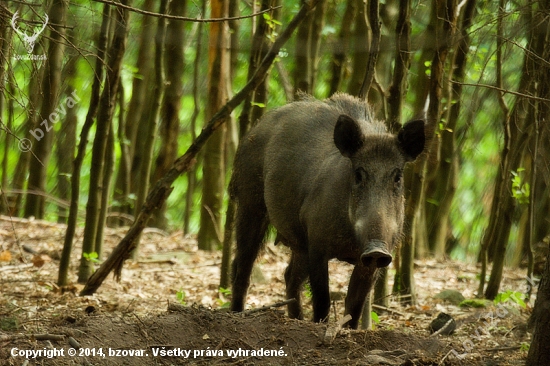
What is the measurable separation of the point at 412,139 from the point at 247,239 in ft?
7.26

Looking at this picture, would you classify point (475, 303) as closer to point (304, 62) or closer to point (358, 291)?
point (358, 291)

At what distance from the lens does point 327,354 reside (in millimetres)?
4906

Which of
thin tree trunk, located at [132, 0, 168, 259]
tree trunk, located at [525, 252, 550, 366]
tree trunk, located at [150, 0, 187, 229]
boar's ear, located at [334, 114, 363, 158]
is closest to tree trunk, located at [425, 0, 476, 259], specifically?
tree trunk, located at [150, 0, 187, 229]

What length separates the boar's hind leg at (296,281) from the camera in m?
7.14

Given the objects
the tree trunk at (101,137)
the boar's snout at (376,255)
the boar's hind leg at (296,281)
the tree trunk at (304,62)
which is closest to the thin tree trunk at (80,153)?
the tree trunk at (101,137)

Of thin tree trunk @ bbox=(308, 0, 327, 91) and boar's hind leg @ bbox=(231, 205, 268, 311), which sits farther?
thin tree trunk @ bbox=(308, 0, 327, 91)

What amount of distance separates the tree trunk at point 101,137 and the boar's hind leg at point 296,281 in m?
2.39

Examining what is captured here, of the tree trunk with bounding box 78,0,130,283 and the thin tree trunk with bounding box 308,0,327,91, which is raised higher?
the thin tree trunk with bounding box 308,0,327,91

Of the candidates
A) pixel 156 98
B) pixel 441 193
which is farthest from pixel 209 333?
pixel 441 193

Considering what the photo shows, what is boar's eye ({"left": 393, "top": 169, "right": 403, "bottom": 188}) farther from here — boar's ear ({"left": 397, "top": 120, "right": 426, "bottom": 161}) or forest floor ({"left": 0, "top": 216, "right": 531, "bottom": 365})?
forest floor ({"left": 0, "top": 216, "right": 531, "bottom": 365})

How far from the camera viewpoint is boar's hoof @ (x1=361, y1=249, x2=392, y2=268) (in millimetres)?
5052

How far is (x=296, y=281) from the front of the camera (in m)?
7.25

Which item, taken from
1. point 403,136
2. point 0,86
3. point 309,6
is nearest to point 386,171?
point 403,136

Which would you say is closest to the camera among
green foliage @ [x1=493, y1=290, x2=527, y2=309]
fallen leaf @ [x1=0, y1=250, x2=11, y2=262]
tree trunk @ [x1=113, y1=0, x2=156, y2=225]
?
green foliage @ [x1=493, y1=290, x2=527, y2=309]
